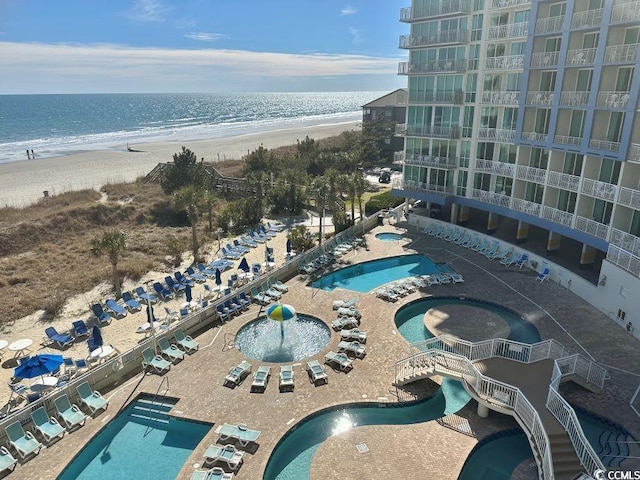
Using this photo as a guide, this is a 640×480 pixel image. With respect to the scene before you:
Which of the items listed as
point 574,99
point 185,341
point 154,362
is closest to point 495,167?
point 574,99

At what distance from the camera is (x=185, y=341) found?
20.2 meters

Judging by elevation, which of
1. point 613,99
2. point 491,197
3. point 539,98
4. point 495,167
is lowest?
point 491,197

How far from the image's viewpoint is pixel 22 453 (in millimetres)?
14227

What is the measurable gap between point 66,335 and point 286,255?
47.8 ft

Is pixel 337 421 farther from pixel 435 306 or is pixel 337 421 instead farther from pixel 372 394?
pixel 435 306

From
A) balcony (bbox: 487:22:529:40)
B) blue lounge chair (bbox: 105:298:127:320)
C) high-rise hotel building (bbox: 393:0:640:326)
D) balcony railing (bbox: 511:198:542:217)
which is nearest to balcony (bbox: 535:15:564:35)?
high-rise hotel building (bbox: 393:0:640:326)

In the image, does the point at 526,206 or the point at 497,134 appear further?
the point at 497,134

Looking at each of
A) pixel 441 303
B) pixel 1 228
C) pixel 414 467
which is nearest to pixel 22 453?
pixel 414 467

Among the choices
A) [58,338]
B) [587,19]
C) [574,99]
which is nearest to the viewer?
[58,338]

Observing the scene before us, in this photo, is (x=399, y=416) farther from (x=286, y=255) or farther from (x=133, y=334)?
(x=286, y=255)

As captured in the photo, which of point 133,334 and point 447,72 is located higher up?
point 447,72

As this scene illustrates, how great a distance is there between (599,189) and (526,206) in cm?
573

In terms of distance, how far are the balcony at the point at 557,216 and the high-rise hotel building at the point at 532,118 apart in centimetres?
8

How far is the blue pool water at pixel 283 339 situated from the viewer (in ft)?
65.6
